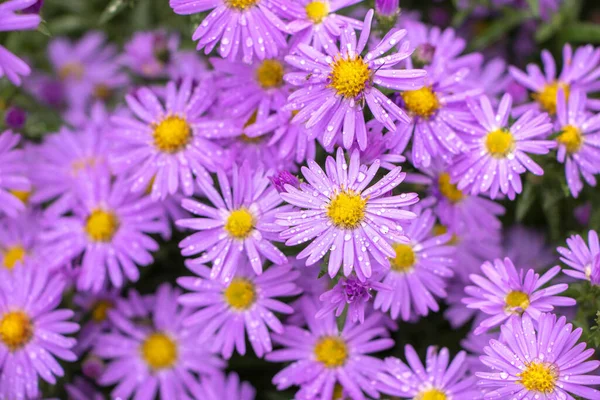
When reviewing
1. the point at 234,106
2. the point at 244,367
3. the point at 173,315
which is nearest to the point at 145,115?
the point at 234,106

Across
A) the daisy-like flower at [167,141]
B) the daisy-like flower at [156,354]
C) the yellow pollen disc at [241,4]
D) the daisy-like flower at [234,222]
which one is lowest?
the daisy-like flower at [156,354]

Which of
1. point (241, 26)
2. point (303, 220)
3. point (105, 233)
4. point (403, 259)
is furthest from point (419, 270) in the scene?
point (105, 233)

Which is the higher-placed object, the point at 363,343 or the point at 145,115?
the point at 145,115

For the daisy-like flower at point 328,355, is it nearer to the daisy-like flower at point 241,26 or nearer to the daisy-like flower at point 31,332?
the daisy-like flower at point 31,332

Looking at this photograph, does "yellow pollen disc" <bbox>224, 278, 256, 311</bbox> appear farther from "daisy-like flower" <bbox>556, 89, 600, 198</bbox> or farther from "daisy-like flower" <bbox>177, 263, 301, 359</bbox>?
"daisy-like flower" <bbox>556, 89, 600, 198</bbox>

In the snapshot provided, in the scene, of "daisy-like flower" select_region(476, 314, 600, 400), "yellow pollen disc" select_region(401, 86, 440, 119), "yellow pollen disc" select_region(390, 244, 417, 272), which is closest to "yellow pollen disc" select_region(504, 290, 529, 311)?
"daisy-like flower" select_region(476, 314, 600, 400)

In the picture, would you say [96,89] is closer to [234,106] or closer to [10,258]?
[10,258]

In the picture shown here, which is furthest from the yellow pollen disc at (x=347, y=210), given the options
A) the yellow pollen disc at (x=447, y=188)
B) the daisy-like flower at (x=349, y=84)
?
the yellow pollen disc at (x=447, y=188)
